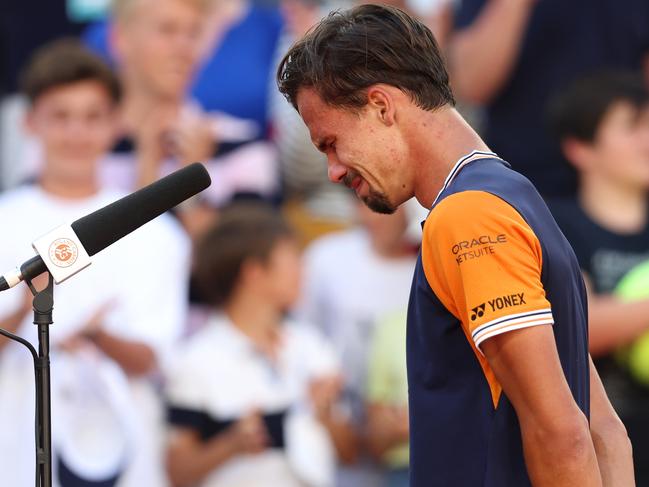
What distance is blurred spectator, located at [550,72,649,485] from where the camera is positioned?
5.43 metres

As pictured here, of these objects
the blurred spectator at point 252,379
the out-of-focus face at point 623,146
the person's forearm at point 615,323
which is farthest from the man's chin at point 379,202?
the out-of-focus face at point 623,146

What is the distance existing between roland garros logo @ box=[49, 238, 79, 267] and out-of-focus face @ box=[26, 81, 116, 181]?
274cm

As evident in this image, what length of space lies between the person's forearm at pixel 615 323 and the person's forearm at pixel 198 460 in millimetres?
1577

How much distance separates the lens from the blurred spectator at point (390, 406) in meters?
5.73

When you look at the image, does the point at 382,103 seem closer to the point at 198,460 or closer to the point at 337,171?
the point at 337,171

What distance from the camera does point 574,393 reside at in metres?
2.82

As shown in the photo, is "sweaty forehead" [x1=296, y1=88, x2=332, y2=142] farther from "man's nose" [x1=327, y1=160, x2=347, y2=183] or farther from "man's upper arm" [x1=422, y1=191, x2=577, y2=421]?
"man's upper arm" [x1=422, y1=191, x2=577, y2=421]

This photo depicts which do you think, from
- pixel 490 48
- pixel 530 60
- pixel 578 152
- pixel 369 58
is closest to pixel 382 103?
pixel 369 58

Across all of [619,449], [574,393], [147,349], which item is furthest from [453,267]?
[147,349]

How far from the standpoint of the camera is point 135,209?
2.82 meters

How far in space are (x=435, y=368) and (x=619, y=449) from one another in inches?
20.3

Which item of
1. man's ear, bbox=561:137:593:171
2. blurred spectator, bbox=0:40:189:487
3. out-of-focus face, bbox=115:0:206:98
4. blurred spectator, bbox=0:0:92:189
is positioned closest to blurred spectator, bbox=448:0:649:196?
man's ear, bbox=561:137:593:171

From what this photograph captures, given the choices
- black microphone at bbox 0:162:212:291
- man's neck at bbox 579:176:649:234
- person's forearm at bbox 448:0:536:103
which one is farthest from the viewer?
person's forearm at bbox 448:0:536:103

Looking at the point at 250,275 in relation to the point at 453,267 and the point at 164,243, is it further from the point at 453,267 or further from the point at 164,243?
the point at 453,267
